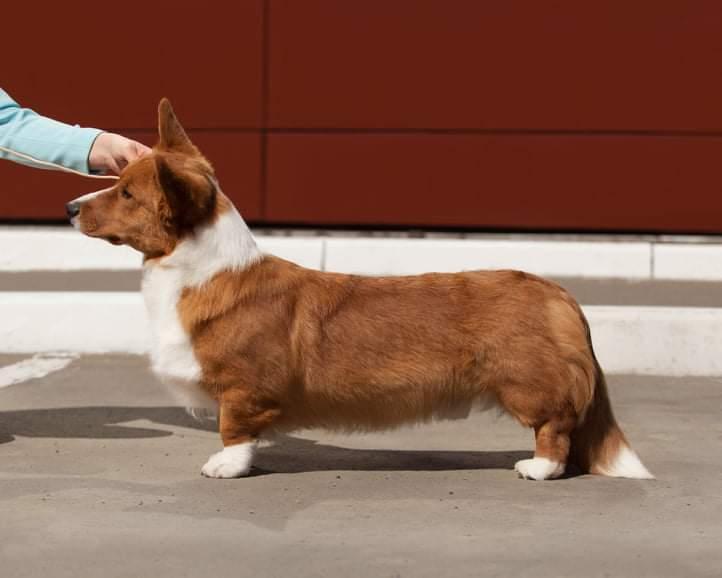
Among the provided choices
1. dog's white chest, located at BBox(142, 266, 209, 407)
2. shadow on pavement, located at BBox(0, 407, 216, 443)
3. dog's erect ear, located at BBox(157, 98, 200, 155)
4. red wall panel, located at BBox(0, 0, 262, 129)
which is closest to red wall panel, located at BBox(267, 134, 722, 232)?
red wall panel, located at BBox(0, 0, 262, 129)

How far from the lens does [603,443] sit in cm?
512

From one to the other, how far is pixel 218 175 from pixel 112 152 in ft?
14.2

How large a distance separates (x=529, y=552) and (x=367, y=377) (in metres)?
1.09

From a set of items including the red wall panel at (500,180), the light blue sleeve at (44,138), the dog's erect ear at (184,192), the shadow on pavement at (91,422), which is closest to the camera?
the dog's erect ear at (184,192)

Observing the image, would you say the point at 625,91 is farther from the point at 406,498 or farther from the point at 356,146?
the point at 406,498

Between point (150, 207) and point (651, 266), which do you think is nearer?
point (150, 207)

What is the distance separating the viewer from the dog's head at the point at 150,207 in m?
4.95

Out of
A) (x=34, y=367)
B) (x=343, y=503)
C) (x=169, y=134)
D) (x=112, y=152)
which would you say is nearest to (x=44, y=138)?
(x=112, y=152)

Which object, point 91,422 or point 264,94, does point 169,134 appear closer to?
point 91,422

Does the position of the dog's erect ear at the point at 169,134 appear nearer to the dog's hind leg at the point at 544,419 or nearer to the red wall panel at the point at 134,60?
the dog's hind leg at the point at 544,419

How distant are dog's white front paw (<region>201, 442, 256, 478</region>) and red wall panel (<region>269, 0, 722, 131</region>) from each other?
494 centimetres

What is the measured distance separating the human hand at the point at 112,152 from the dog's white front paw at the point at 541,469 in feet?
5.90

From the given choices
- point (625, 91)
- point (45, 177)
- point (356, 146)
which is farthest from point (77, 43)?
point (625, 91)

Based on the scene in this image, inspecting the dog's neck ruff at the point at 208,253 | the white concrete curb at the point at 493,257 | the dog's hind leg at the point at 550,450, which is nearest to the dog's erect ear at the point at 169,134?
the dog's neck ruff at the point at 208,253
